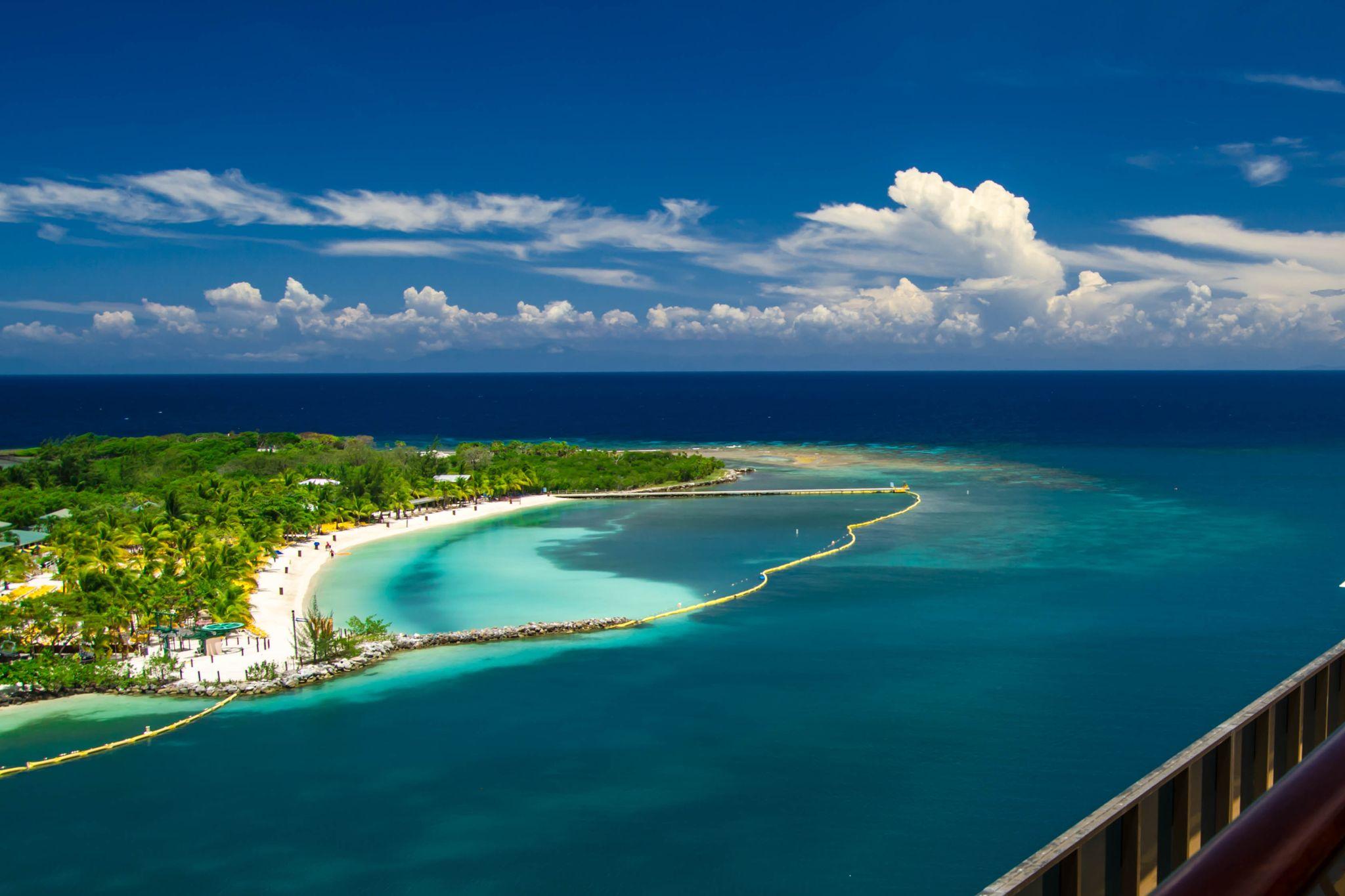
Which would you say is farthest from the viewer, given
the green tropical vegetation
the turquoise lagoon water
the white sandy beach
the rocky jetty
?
the green tropical vegetation

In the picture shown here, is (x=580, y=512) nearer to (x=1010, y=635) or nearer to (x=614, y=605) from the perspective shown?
(x=614, y=605)

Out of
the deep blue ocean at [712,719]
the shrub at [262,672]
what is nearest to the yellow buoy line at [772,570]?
the deep blue ocean at [712,719]

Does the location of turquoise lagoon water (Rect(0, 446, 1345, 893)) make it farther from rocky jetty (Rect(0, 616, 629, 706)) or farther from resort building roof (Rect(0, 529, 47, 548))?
resort building roof (Rect(0, 529, 47, 548))

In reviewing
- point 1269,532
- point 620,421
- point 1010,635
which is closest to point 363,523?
point 1010,635

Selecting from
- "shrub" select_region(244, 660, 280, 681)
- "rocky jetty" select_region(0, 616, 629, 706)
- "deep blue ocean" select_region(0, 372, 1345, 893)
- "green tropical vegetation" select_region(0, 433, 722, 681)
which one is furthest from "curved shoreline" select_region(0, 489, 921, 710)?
"green tropical vegetation" select_region(0, 433, 722, 681)

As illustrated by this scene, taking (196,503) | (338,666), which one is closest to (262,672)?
(338,666)

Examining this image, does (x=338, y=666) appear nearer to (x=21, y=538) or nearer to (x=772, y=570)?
(x=772, y=570)

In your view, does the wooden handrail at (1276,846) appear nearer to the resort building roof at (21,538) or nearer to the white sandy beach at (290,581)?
the white sandy beach at (290,581)
